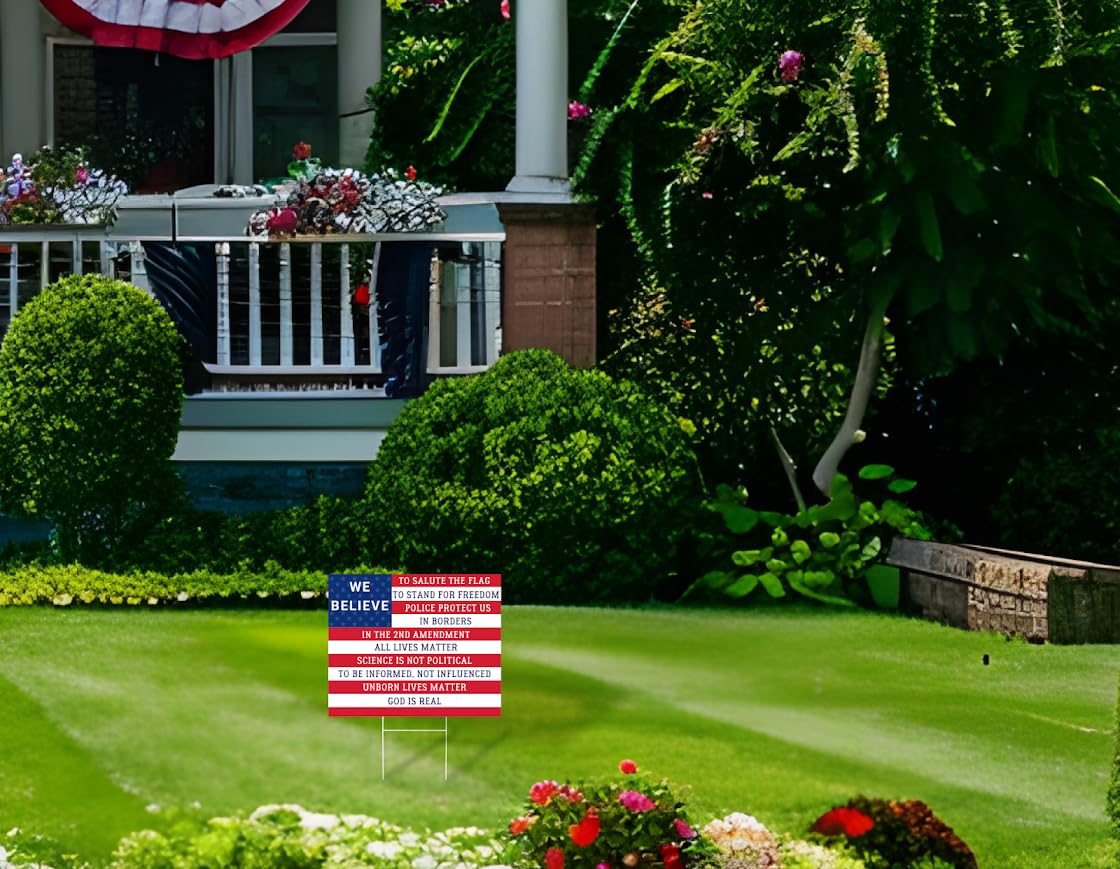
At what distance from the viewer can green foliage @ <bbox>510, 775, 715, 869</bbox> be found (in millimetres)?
6043

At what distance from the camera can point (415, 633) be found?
21.5 ft

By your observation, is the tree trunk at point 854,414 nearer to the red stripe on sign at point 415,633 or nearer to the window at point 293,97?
the red stripe on sign at point 415,633

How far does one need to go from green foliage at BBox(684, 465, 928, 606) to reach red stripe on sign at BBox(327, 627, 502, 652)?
12.8 feet

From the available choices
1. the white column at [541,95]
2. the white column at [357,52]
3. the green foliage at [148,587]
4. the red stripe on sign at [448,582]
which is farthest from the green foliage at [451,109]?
the red stripe on sign at [448,582]

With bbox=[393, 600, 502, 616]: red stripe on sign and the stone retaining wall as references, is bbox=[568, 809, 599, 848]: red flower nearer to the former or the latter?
bbox=[393, 600, 502, 616]: red stripe on sign

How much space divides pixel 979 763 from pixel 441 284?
5.16 metres

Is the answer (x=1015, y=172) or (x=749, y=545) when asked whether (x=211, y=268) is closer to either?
(x=749, y=545)

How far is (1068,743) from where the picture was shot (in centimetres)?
787

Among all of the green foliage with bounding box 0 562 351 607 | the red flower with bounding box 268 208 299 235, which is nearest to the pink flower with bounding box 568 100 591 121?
the red flower with bounding box 268 208 299 235

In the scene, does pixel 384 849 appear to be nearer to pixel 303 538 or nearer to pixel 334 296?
pixel 303 538

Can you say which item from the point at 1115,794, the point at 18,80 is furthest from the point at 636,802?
the point at 18,80

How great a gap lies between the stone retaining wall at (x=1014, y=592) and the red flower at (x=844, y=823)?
3.48 metres

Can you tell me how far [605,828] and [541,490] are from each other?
398 cm

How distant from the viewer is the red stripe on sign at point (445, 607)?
655 centimetres
